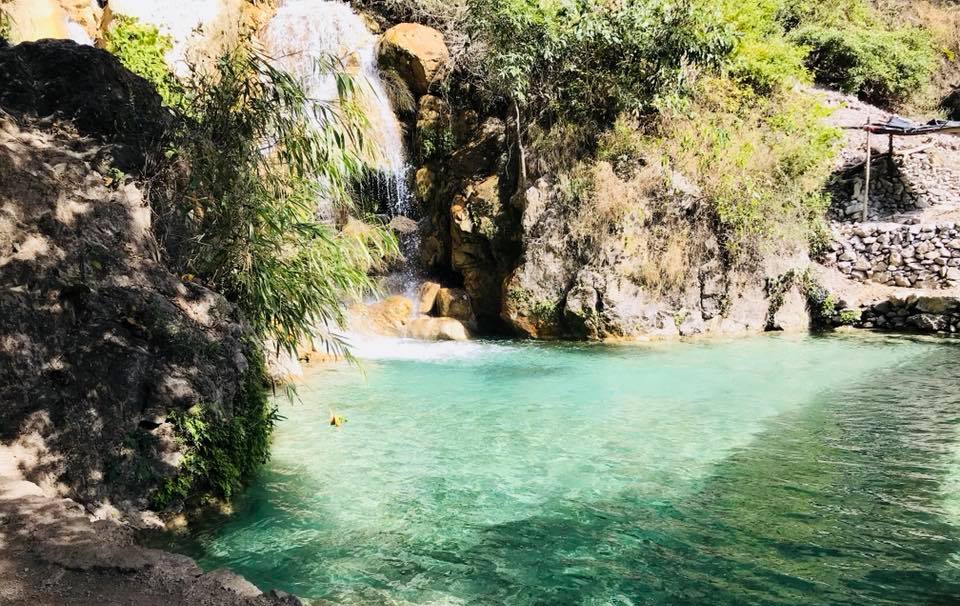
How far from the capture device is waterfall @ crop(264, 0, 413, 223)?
15.4 m

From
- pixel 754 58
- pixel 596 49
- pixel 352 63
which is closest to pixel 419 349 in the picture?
pixel 352 63

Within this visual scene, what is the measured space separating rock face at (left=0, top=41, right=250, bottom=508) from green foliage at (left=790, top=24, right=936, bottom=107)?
2210 cm

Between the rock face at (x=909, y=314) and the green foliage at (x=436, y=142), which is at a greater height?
the green foliage at (x=436, y=142)

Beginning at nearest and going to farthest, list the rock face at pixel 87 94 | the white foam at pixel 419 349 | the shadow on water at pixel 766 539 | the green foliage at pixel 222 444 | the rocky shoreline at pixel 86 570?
1. the rocky shoreline at pixel 86 570
2. the shadow on water at pixel 766 539
3. the green foliage at pixel 222 444
4. the rock face at pixel 87 94
5. the white foam at pixel 419 349

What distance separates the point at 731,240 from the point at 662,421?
303 inches

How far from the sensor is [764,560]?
12.9ft

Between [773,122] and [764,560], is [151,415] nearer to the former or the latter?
[764,560]

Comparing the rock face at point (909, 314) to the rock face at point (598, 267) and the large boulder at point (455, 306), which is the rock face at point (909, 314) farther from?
the large boulder at point (455, 306)

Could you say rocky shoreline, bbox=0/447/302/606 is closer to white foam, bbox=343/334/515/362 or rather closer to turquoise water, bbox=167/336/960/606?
turquoise water, bbox=167/336/960/606

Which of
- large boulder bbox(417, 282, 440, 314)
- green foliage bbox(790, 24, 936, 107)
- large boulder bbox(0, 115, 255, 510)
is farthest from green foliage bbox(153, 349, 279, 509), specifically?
green foliage bbox(790, 24, 936, 107)

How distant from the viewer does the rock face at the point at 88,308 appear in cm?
380

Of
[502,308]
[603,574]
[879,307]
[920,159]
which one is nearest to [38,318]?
[603,574]

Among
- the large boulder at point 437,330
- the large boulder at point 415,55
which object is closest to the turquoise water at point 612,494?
the large boulder at point 437,330

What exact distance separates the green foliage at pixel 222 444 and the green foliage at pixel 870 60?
72.5ft
